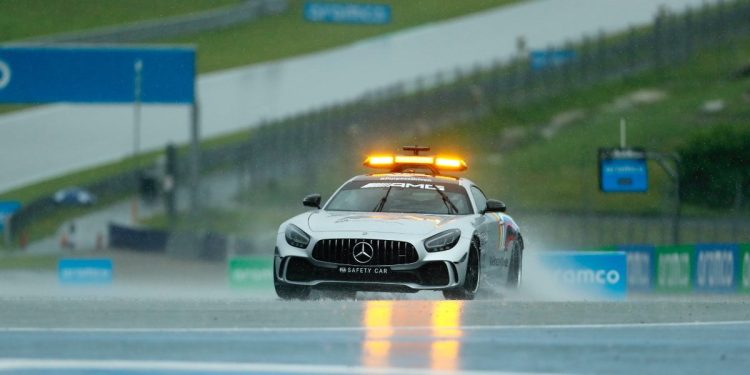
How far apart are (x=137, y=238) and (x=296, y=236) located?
41.0m

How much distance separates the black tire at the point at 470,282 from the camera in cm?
1605

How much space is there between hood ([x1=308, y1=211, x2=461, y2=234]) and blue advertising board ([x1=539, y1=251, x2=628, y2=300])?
7670 mm

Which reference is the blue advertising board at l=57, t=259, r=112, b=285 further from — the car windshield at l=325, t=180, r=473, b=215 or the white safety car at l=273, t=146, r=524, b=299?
the white safety car at l=273, t=146, r=524, b=299

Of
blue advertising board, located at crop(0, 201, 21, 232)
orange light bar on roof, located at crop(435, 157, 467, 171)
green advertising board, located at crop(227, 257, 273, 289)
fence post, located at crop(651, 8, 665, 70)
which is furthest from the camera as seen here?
fence post, located at crop(651, 8, 665, 70)

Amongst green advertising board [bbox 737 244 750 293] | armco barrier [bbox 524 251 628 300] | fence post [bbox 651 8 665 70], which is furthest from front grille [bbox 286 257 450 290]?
fence post [bbox 651 8 665 70]

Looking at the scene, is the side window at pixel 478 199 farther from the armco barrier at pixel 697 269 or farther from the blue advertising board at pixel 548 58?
the blue advertising board at pixel 548 58

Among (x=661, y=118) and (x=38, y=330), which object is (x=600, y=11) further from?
(x=38, y=330)

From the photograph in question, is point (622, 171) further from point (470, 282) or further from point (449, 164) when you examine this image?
point (470, 282)

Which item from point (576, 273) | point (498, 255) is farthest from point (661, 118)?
point (498, 255)

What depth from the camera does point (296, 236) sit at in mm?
16141

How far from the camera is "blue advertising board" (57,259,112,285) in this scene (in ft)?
132

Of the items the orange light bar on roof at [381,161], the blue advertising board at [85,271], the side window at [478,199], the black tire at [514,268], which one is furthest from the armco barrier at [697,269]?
the orange light bar on roof at [381,161]

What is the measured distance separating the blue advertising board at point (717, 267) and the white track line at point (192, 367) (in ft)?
84.9

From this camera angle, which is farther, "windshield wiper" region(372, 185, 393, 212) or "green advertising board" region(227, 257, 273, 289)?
"green advertising board" region(227, 257, 273, 289)
